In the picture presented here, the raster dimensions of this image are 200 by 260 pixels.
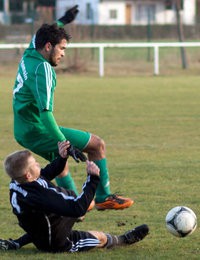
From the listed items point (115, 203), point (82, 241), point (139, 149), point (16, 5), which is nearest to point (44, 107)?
point (115, 203)

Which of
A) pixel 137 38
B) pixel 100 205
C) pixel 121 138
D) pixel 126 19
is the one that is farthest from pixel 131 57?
pixel 126 19

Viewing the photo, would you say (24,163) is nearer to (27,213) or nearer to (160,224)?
(27,213)

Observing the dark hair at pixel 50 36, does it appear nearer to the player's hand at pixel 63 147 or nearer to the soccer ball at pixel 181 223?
the player's hand at pixel 63 147

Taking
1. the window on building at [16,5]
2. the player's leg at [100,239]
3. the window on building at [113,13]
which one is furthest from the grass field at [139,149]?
the window on building at [16,5]

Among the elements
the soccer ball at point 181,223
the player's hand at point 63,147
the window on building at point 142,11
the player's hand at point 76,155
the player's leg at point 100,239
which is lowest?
the window on building at point 142,11

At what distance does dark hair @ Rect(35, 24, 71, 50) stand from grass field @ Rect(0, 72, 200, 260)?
170 centimetres

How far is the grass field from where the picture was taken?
6.66 m

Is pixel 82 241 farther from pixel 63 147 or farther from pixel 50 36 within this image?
pixel 50 36

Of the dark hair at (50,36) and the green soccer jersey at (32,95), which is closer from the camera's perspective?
the green soccer jersey at (32,95)

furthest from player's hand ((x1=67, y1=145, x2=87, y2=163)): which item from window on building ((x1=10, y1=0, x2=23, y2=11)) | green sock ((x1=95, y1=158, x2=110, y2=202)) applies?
window on building ((x1=10, y1=0, x2=23, y2=11))

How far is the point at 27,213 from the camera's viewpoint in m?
6.03

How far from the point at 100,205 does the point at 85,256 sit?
1390 millimetres

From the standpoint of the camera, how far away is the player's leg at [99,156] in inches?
289

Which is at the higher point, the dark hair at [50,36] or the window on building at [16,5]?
the dark hair at [50,36]
